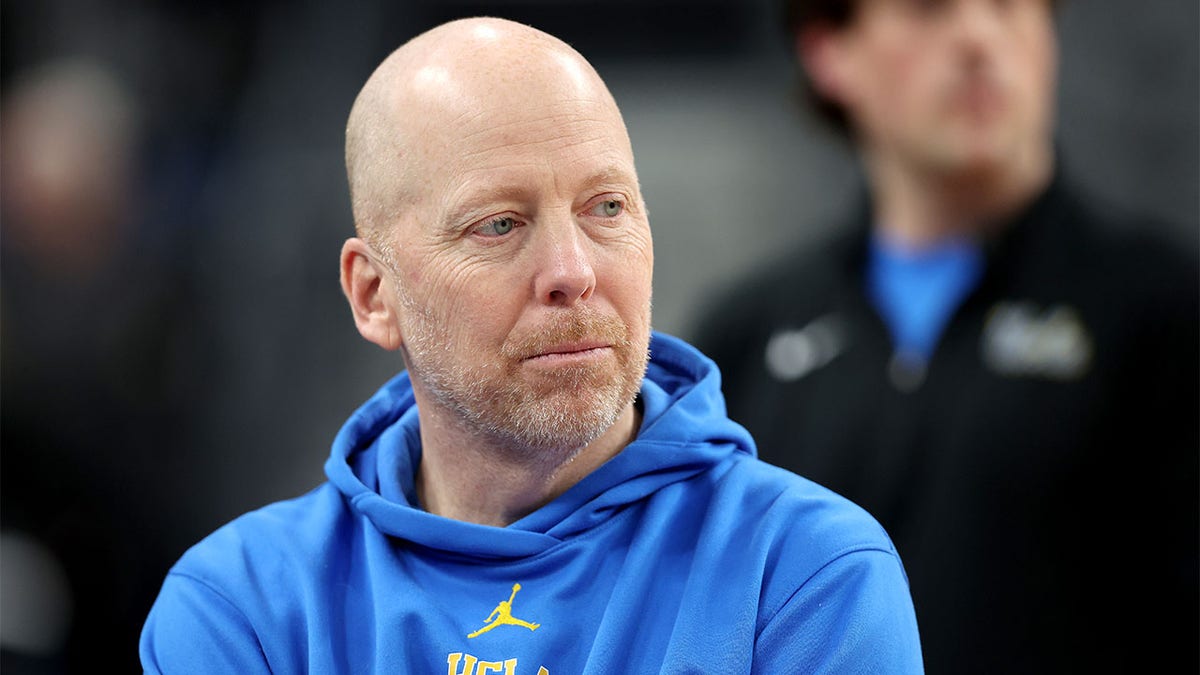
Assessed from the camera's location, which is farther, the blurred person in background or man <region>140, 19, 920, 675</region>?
the blurred person in background

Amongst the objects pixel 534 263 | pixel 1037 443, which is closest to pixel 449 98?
pixel 534 263

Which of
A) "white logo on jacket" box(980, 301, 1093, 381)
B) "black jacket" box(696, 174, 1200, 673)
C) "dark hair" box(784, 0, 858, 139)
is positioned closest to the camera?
"black jacket" box(696, 174, 1200, 673)

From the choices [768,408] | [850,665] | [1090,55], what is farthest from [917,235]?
[850,665]

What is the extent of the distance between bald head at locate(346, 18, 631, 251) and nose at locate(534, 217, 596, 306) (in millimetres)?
108

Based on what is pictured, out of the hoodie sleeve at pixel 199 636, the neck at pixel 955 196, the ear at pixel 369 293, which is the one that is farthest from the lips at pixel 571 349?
the neck at pixel 955 196

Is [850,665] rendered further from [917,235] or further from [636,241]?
[917,235]

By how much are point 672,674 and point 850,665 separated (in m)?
0.17

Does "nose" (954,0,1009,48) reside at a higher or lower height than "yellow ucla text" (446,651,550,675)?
higher

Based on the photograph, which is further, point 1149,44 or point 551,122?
point 1149,44

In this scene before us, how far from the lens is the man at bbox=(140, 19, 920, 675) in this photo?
1369mm

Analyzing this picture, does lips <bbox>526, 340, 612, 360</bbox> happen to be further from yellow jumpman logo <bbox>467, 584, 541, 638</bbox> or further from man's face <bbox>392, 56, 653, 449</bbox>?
yellow jumpman logo <bbox>467, 584, 541, 638</bbox>

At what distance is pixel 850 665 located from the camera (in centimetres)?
130

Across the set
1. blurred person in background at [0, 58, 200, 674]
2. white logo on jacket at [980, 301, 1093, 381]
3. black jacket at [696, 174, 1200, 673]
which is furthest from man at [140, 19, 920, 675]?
blurred person in background at [0, 58, 200, 674]

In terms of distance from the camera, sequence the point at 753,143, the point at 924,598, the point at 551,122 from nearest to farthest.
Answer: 1. the point at 551,122
2. the point at 924,598
3. the point at 753,143
